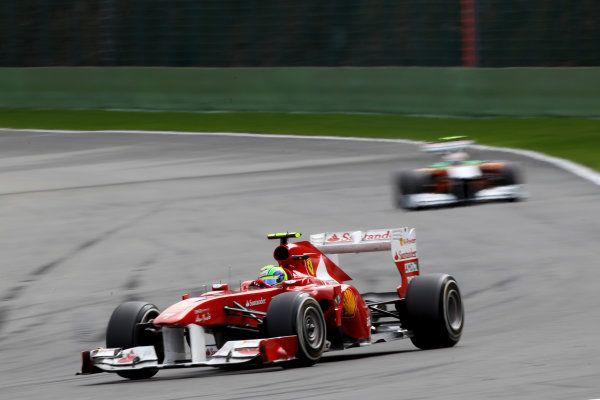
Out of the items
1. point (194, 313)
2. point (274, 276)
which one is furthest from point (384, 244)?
Result: point (194, 313)

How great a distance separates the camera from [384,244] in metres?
10.3

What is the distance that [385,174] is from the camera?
2023cm

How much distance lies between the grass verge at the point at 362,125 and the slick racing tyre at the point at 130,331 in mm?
12097

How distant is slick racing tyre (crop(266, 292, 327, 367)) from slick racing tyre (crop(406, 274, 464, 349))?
3.80 feet

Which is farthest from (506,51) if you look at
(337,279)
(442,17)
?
(337,279)

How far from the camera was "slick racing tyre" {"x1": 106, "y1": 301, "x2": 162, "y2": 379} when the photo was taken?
29.5 ft

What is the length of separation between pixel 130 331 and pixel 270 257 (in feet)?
16.9

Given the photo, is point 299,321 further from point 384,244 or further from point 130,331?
point 384,244

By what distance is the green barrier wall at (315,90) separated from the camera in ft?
85.4

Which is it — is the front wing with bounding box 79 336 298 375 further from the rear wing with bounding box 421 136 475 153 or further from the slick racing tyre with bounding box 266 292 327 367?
the rear wing with bounding box 421 136 475 153

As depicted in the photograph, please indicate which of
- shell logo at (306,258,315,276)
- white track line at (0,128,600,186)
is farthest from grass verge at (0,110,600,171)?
shell logo at (306,258,315,276)

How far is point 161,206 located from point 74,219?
1.43 metres

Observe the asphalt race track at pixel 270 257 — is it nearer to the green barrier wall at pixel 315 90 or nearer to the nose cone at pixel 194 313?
the nose cone at pixel 194 313

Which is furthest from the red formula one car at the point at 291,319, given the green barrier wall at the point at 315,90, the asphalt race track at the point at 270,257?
the green barrier wall at the point at 315,90
